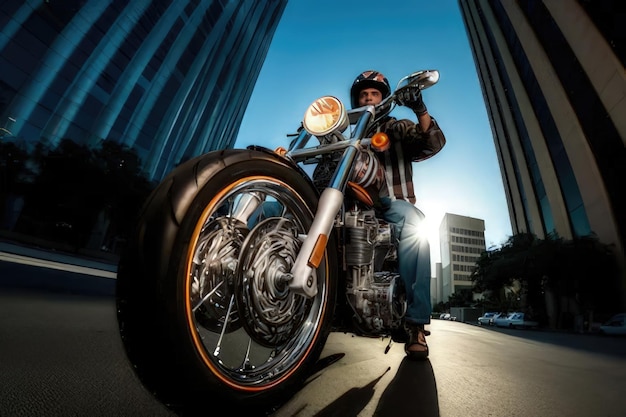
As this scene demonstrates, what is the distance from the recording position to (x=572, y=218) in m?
21.0

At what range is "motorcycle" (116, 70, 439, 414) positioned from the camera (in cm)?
85

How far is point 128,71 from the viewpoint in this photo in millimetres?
31266

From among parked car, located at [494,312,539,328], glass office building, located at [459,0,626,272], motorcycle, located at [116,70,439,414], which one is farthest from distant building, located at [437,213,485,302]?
motorcycle, located at [116,70,439,414]

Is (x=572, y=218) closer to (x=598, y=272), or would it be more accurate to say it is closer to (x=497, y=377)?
(x=598, y=272)

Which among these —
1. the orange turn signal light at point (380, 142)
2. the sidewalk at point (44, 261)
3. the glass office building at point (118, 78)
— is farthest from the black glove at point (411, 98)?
the glass office building at point (118, 78)

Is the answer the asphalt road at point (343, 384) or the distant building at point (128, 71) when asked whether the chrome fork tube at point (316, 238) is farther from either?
the distant building at point (128, 71)

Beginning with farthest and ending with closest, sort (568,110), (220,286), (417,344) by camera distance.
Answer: (568,110) → (417,344) → (220,286)

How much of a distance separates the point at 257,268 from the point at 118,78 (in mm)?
37521

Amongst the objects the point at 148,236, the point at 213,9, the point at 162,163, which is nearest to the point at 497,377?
the point at 148,236

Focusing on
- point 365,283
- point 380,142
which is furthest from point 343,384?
point 380,142

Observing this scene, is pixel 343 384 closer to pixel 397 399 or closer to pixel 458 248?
pixel 397 399

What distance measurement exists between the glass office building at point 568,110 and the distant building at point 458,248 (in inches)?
2414

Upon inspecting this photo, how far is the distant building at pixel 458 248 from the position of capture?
87000 mm

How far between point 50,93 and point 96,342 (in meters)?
32.2
